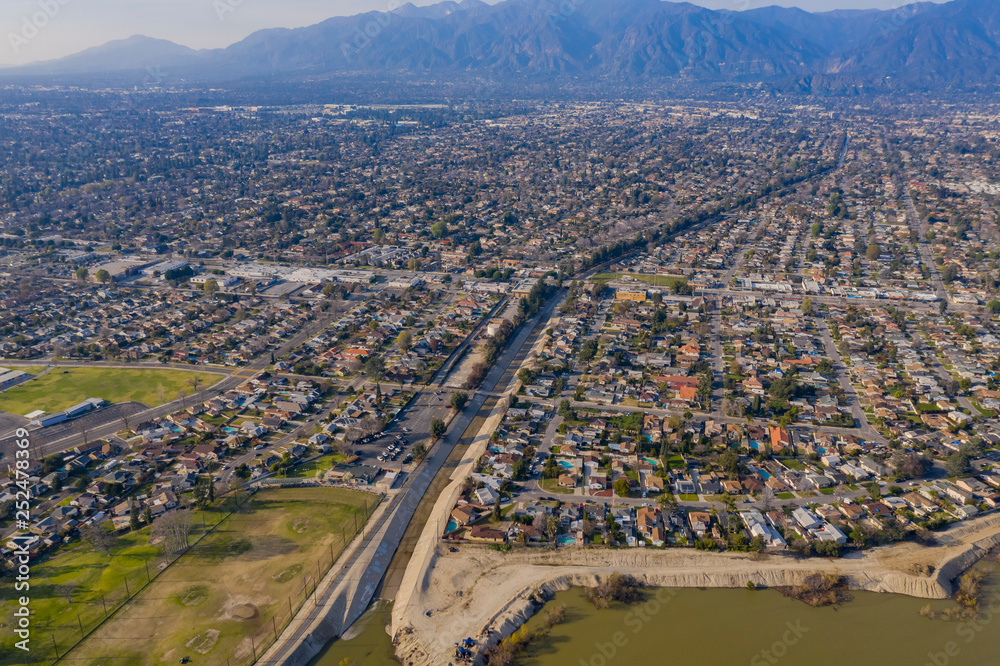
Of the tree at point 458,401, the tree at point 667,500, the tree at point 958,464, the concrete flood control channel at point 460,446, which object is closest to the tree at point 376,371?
the tree at point 458,401

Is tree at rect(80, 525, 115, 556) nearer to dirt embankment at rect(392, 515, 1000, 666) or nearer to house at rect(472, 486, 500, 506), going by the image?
dirt embankment at rect(392, 515, 1000, 666)

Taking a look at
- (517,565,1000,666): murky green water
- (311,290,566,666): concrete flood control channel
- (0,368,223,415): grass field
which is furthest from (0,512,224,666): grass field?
(517,565,1000,666): murky green water

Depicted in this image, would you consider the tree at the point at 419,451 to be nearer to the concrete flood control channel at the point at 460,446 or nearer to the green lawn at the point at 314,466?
the concrete flood control channel at the point at 460,446

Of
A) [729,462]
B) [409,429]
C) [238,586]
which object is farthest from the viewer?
[409,429]

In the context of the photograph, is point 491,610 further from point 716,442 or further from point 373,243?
point 373,243

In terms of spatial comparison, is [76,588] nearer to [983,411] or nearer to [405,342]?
[405,342]

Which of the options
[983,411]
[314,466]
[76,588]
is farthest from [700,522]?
[76,588]
